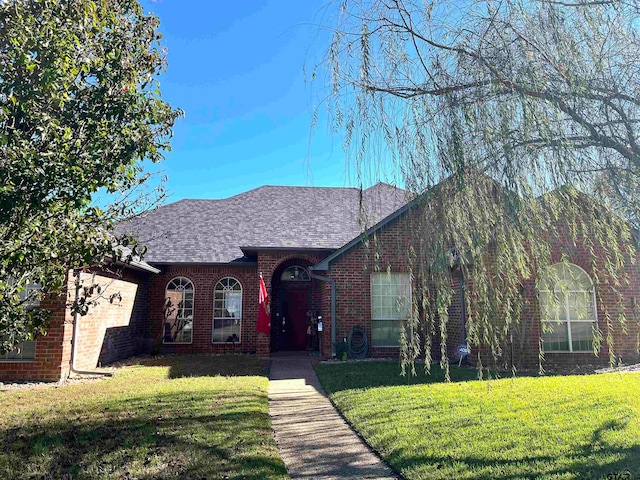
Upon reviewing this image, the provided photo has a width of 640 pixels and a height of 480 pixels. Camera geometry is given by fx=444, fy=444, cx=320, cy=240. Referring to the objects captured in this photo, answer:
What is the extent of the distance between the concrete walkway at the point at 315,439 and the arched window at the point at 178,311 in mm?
6350

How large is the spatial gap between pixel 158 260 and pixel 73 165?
11.3 metres

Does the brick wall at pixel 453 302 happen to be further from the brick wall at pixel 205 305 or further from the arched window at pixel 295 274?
the arched window at pixel 295 274

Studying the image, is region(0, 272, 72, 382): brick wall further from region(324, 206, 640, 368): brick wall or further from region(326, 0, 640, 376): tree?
region(326, 0, 640, 376): tree

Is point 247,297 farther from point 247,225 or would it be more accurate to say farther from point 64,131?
point 64,131

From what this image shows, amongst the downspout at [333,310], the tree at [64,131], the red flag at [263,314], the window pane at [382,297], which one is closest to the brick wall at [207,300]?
the red flag at [263,314]

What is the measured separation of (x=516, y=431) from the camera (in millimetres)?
5641

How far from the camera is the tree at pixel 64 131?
3.55 m

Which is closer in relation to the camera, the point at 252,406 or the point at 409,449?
the point at 409,449

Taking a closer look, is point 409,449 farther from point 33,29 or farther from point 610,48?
point 33,29

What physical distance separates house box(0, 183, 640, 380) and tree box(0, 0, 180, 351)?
5906 mm

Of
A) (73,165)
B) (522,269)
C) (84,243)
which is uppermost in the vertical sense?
(73,165)

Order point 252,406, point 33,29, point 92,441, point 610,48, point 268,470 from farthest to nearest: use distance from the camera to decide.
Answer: point 252,406 < point 92,441 < point 268,470 < point 610,48 < point 33,29

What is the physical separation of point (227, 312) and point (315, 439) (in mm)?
9679

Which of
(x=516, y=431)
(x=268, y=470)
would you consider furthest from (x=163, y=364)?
(x=516, y=431)
